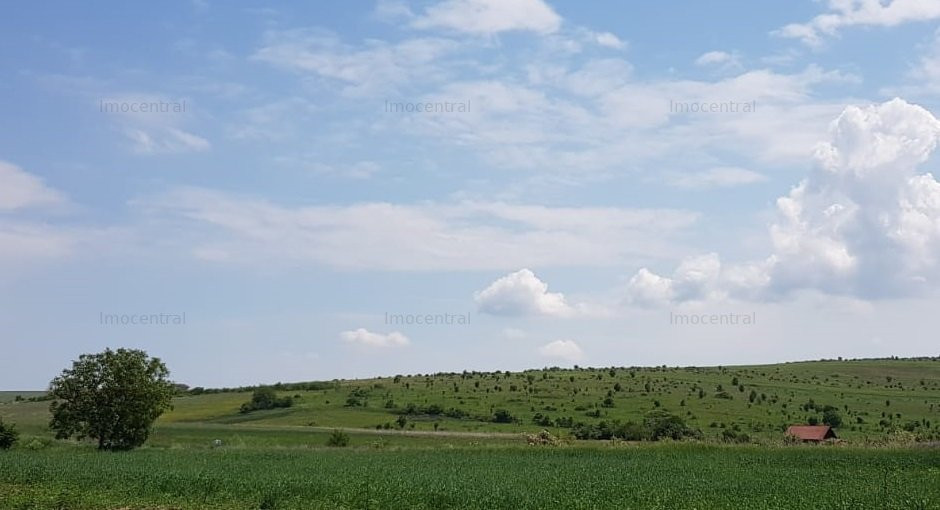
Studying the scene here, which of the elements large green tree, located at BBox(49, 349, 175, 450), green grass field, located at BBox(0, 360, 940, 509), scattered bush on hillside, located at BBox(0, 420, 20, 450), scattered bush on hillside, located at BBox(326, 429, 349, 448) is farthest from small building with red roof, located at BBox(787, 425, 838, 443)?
scattered bush on hillside, located at BBox(0, 420, 20, 450)

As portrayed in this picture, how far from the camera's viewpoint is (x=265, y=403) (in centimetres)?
12169

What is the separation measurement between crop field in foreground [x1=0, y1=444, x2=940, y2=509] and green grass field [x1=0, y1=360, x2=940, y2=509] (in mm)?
132

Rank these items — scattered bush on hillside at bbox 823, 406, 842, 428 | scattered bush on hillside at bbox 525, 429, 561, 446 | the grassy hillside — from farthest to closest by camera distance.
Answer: the grassy hillside < scattered bush on hillside at bbox 823, 406, 842, 428 < scattered bush on hillside at bbox 525, 429, 561, 446

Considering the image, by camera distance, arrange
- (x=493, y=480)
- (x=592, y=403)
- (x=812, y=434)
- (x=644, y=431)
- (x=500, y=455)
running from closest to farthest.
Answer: (x=493, y=480), (x=500, y=455), (x=812, y=434), (x=644, y=431), (x=592, y=403)

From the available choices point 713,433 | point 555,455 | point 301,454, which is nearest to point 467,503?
point 555,455

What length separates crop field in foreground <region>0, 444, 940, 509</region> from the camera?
1347 inches

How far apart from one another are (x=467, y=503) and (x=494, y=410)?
71838 millimetres

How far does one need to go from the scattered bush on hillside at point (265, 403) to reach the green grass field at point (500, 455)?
2394mm

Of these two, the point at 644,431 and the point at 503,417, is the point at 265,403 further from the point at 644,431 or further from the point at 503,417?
the point at 644,431

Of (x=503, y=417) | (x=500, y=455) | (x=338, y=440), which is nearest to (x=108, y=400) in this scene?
(x=338, y=440)

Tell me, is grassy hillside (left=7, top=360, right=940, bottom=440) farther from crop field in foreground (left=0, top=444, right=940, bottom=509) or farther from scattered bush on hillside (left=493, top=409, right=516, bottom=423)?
crop field in foreground (left=0, top=444, right=940, bottom=509)

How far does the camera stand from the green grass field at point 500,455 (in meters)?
35.9

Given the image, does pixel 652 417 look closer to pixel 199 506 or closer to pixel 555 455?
pixel 555 455

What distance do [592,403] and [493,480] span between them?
67892mm
